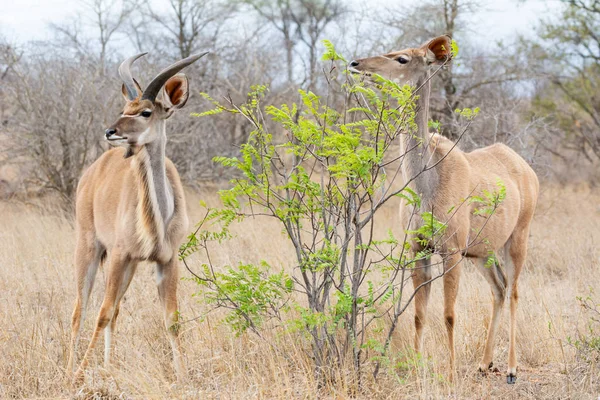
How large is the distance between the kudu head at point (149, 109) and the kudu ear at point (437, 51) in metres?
1.31

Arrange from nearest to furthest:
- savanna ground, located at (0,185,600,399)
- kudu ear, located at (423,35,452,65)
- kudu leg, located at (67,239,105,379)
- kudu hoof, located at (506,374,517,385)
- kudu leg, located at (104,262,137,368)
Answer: savanna ground, located at (0,185,600,399) → kudu ear, located at (423,35,452,65) → kudu leg, located at (104,262,137,368) → kudu hoof, located at (506,374,517,385) → kudu leg, located at (67,239,105,379)

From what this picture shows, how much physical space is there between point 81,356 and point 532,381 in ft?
9.03

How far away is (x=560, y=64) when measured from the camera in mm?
15219

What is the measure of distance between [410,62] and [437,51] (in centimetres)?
17

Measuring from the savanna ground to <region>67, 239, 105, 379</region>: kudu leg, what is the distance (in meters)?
0.12

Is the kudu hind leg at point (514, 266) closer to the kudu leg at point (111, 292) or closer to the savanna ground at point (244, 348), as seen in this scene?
the savanna ground at point (244, 348)

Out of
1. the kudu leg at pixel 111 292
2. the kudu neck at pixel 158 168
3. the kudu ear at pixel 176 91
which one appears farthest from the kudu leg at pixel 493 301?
the kudu leg at pixel 111 292

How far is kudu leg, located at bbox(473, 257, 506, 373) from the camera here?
4.61 metres

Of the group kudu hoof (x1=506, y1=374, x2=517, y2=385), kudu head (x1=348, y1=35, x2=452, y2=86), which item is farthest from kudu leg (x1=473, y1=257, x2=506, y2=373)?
kudu head (x1=348, y1=35, x2=452, y2=86)

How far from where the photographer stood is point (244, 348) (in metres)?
4.37

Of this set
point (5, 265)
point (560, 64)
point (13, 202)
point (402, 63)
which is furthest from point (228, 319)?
point (560, 64)

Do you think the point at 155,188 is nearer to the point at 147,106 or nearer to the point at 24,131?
the point at 147,106

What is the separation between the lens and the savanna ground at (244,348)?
376cm

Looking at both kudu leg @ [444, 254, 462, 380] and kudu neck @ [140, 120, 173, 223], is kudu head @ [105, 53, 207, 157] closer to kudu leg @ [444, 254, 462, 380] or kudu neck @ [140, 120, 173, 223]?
kudu neck @ [140, 120, 173, 223]
